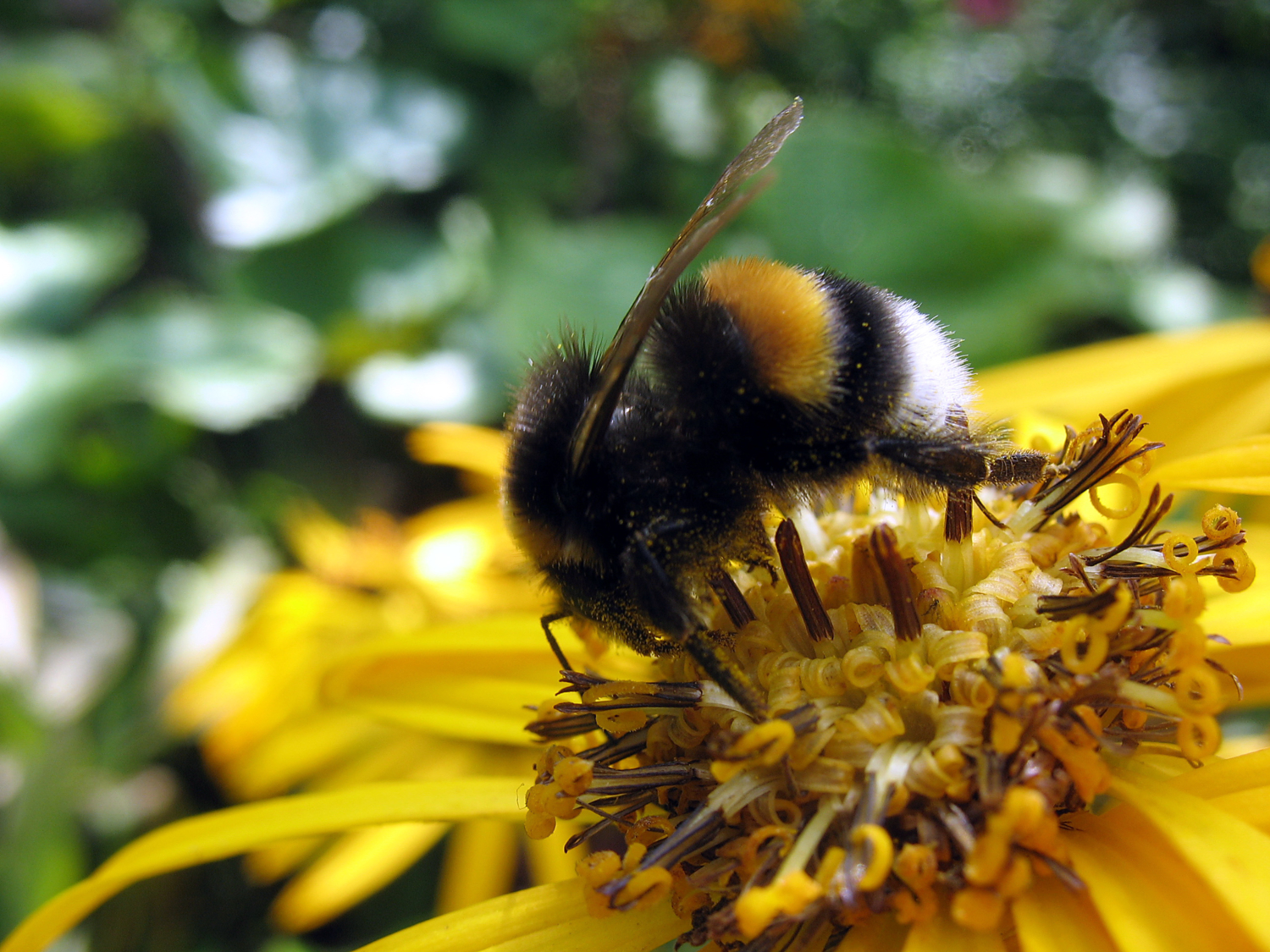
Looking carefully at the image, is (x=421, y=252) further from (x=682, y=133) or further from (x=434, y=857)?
(x=434, y=857)

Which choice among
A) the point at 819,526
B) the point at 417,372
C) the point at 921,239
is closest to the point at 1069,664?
the point at 819,526

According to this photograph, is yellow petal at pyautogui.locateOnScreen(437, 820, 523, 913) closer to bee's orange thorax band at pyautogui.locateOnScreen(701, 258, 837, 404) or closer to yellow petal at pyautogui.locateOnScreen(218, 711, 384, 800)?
Result: yellow petal at pyautogui.locateOnScreen(218, 711, 384, 800)

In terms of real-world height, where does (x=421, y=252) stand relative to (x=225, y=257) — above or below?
below

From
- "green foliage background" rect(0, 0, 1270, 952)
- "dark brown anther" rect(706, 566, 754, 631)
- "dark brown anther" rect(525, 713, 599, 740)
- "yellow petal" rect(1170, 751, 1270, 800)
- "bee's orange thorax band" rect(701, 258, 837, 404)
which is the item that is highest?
"green foliage background" rect(0, 0, 1270, 952)

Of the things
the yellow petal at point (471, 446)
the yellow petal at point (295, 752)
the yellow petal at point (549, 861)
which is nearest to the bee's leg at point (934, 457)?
the yellow petal at point (471, 446)

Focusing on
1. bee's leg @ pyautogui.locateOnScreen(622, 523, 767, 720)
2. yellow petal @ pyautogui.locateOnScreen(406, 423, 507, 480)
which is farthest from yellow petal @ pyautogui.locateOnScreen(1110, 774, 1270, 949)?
yellow petal @ pyautogui.locateOnScreen(406, 423, 507, 480)
